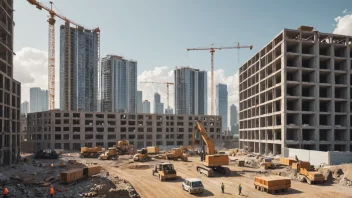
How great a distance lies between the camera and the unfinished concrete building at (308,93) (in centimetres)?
5938

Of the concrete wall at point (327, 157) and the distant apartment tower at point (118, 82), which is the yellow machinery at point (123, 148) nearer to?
the concrete wall at point (327, 157)

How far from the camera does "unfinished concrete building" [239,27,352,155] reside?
59.4 m

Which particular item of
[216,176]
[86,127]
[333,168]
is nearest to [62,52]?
[86,127]

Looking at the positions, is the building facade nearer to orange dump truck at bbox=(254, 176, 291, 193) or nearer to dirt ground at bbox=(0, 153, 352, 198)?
dirt ground at bbox=(0, 153, 352, 198)

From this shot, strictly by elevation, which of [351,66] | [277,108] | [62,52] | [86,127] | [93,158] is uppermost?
[62,52]

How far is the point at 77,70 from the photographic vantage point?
442 ft

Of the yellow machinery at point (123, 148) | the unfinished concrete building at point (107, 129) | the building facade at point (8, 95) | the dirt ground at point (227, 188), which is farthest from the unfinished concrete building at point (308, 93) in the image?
the building facade at point (8, 95)

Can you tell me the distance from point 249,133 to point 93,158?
47745mm

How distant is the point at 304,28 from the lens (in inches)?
2571

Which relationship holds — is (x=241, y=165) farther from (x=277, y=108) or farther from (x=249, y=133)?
(x=249, y=133)

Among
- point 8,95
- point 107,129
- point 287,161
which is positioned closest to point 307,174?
point 287,161

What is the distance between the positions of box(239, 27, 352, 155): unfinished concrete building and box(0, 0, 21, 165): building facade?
55661mm

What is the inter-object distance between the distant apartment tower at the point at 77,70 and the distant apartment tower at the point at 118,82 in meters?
28.4

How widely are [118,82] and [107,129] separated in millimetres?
84003
